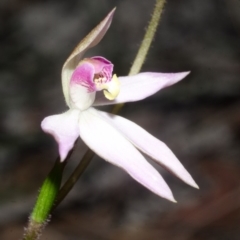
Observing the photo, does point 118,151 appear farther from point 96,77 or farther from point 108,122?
point 96,77

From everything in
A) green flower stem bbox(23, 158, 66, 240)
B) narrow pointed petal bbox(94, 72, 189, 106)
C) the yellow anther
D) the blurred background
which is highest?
the blurred background

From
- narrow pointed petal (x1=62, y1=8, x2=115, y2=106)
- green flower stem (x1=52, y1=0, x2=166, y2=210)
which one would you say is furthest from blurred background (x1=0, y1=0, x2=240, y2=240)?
narrow pointed petal (x1=62, y1=8, x2=115, y2=106)

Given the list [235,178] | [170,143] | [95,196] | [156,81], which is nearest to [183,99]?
[170,143]

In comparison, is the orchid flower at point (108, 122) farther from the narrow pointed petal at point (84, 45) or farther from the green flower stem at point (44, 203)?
the green flower stem at point (44, 203)

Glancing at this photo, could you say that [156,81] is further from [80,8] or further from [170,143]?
[80,8]

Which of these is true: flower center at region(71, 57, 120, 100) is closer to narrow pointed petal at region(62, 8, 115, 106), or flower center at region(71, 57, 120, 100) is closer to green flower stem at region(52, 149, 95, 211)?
narrow pointed petal at region(62, 8, 115, 106)

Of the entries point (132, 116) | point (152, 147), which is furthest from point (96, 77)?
point (132, 116)
